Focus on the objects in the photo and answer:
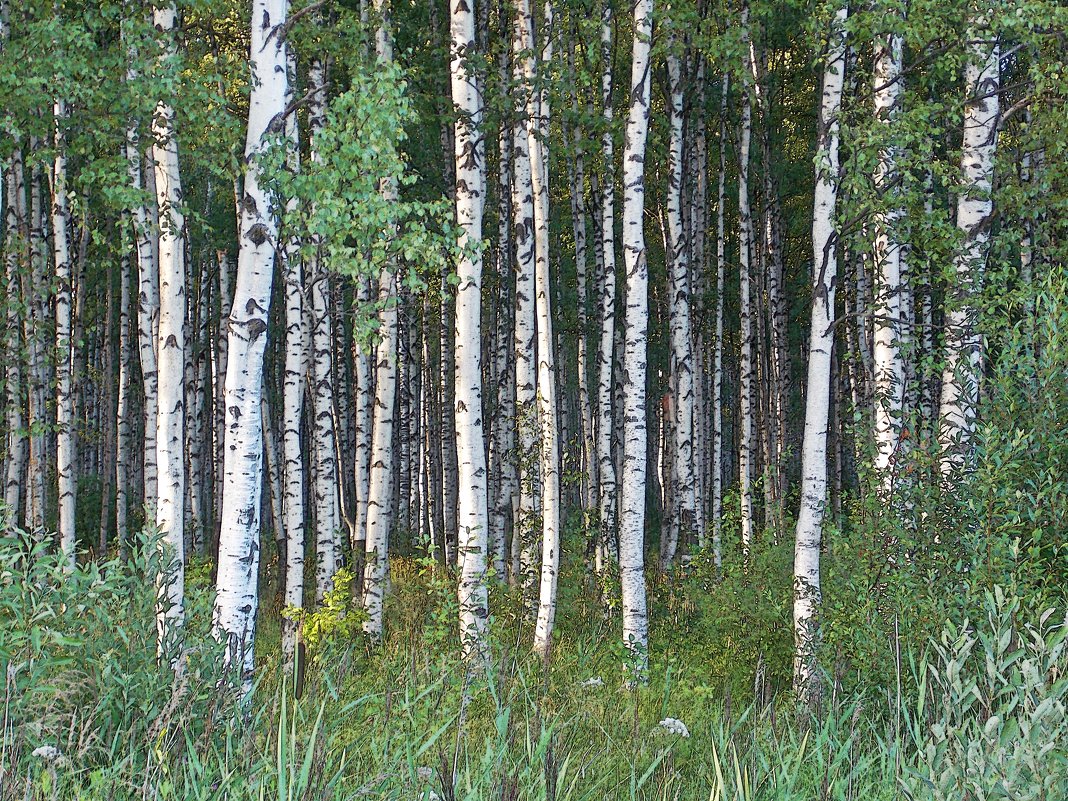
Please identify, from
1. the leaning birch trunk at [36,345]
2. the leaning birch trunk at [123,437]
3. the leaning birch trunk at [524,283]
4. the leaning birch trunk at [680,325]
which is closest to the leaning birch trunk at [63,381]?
the leaning birch trunk at [36,345]

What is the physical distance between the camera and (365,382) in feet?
41.1

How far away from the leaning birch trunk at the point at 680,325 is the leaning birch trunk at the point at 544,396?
1.66 m

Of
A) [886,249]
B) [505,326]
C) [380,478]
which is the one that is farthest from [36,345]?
[886,249]

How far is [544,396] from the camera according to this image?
34.0ft

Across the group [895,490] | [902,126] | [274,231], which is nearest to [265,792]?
[274,231]

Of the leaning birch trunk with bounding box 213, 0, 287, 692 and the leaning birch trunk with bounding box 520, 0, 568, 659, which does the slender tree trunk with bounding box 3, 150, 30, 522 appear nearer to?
the leaning birch trunk with bounding box 213, 0, 287, 692

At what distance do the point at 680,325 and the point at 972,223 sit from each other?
4769mm

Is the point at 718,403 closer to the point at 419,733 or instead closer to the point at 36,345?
the point at 36,345

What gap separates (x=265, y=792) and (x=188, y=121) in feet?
23.0

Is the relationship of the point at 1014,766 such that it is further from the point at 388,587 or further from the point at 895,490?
the point at 388,587

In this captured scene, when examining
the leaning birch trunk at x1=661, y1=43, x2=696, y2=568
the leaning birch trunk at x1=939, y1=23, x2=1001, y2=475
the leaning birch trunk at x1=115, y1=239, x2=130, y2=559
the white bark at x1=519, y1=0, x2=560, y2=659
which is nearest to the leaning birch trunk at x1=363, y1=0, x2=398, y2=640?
the white bark at x1=519, y1=0, x2=560, y2=659

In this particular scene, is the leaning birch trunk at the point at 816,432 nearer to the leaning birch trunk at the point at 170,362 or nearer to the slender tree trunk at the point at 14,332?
the leaning birch trunk at the point at 170,362

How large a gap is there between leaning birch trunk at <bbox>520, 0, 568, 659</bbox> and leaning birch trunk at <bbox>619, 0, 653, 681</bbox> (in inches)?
35.5

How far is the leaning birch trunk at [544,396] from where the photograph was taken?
9625 millimetres
